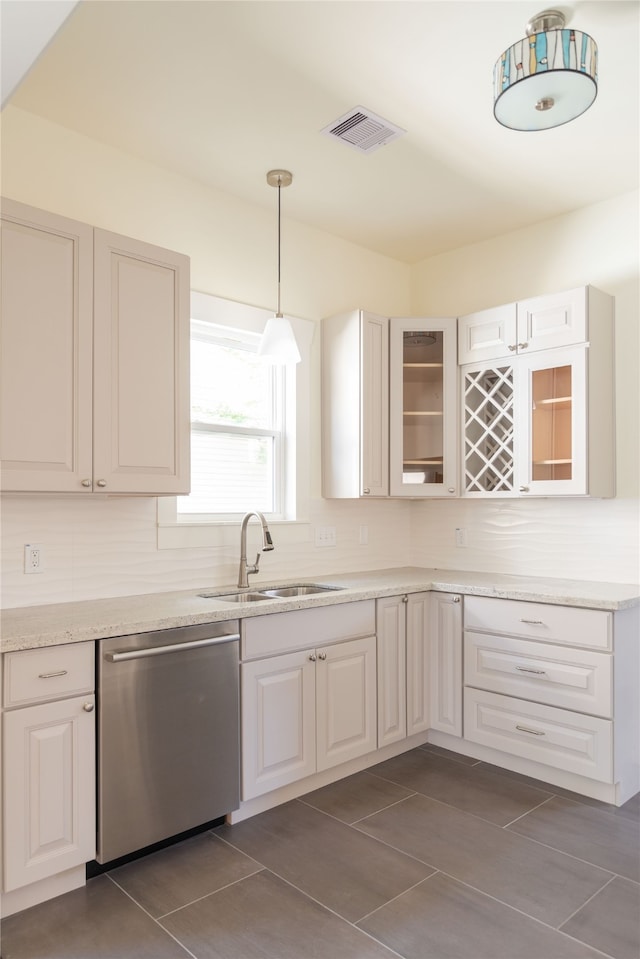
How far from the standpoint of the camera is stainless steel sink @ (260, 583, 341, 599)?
10.4 feet

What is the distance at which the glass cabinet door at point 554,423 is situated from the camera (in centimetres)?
312

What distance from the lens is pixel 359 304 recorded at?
12.9ft

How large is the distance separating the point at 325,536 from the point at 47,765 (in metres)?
1.95

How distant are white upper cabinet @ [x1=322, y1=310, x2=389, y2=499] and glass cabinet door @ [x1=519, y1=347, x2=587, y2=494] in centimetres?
74

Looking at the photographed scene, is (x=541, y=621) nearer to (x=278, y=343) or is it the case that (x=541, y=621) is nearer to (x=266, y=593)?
(x=266, y=593)

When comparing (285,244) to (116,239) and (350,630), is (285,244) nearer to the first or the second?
(116,239)

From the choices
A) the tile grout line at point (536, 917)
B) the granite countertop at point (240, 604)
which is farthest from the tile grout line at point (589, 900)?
the granite countertop at point (240, 604)

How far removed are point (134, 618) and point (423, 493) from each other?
1884 millimetres

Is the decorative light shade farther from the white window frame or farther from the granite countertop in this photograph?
the granite countertop

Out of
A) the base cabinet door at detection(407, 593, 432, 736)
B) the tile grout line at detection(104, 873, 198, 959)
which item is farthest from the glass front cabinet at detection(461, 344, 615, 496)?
the tile grout line at detection(104, 873, 198, 959)

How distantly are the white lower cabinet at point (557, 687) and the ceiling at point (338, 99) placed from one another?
2.00 meters

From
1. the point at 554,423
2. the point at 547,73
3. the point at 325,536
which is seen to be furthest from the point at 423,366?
the point at 547,73

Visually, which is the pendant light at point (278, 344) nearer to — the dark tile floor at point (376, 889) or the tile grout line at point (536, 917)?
the dark tile floor at point (376, 889)

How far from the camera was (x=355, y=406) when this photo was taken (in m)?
3.52
